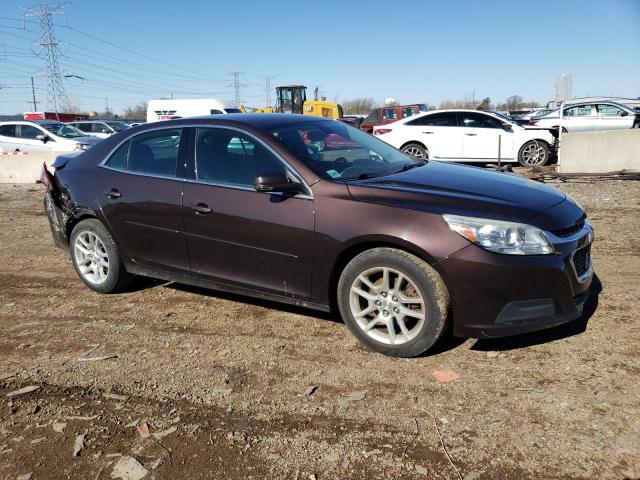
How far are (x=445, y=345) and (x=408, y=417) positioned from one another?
0.96 meters

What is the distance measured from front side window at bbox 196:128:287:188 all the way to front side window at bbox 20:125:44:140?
50.8 ft

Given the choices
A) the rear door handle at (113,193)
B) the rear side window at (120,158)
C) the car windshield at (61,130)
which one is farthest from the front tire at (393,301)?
the car windshield at (61,130)

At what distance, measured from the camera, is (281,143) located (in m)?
4.08

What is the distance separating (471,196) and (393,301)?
34.3 inches

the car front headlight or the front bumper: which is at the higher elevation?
the car front headlight

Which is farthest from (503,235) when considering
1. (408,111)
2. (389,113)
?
(408,111)

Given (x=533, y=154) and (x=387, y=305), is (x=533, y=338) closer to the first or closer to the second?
(x=387, y=305)

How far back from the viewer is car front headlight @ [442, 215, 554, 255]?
3.27 meters

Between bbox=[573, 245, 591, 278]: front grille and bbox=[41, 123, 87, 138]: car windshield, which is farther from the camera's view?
bbox=[41, 123, 87, 138]: car windshield

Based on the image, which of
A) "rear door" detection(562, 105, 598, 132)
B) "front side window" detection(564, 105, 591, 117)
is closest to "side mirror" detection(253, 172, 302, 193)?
"rear door" detection(562, 105, 598, 132)

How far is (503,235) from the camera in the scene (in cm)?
329

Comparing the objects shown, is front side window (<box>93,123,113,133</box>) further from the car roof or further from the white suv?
the car roof

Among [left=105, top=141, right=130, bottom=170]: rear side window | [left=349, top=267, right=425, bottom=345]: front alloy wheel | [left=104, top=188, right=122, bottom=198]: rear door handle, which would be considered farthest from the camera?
[left=105, top=141, right=130, bottom=170]: rear side window

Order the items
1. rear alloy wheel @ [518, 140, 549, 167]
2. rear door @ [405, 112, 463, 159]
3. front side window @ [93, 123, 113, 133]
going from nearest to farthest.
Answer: rear alloy wheel @ [518, 140, 549, 167] < rear door @ [405, 112, 463, 159] < front side window @ [93, 123, 113, 133]
